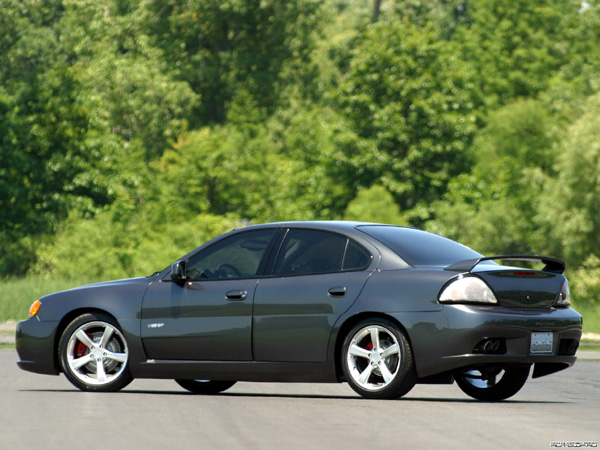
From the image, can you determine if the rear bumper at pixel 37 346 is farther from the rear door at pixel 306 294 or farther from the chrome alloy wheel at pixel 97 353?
the rear door at pixel 306 294

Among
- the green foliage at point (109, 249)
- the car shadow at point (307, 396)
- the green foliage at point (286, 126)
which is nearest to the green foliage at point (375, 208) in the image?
the green foliage at point (286, 126)

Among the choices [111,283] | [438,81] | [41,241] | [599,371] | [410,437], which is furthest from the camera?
[438,81]

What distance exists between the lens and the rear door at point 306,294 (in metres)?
10.7

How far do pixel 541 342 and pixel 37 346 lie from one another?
4.57 metres

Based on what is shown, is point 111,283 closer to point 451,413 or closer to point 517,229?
point 451,413

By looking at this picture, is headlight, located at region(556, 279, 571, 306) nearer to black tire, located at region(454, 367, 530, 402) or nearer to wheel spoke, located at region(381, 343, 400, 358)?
black tire, located at region(454, 367, 530, 402)

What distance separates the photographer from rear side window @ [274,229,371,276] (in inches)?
430

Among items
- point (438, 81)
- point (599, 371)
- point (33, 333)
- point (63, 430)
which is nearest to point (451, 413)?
point (63, 430)

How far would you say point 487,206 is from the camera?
52875 mm

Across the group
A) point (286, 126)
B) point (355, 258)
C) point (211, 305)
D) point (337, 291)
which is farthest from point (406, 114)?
point (337, 291)

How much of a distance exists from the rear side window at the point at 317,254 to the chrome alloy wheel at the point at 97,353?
1.62 meters

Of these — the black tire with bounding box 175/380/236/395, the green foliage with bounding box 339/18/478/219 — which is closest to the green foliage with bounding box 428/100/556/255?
the green foliage with bounding box 339/18/478/219

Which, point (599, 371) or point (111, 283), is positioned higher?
point (111, 283)

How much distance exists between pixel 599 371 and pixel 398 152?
1563 inches
